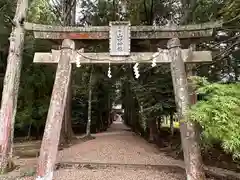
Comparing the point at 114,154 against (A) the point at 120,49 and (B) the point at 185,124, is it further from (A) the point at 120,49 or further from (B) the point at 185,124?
(A) the point at 120,49

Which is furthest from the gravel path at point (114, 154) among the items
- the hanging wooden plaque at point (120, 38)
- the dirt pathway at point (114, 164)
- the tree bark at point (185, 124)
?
the hanging wooden plaque at point (120, 38)

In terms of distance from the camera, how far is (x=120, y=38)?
513 cm

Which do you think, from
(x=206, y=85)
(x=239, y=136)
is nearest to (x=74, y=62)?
(x=206, y=85)

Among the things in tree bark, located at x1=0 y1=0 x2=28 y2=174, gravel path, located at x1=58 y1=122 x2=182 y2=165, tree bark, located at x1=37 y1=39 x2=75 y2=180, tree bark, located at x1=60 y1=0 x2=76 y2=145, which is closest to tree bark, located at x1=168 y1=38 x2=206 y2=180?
gravel path, located at x1=58 y1=122 x2=182 y2=165

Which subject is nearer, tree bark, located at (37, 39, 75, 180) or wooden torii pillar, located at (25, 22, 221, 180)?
tree bark, located at (37, 39, 75, 180)

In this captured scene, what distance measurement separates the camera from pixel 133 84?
8.79 m

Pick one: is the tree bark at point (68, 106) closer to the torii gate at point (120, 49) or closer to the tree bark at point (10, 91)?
the tree bark at point (10, 91)

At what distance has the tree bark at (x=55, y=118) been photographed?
4359 millimetres

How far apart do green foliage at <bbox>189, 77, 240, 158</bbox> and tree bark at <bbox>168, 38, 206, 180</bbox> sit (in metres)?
0.46

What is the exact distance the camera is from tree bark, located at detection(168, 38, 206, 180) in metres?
4.29

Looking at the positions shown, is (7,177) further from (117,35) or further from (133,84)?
(133,84)

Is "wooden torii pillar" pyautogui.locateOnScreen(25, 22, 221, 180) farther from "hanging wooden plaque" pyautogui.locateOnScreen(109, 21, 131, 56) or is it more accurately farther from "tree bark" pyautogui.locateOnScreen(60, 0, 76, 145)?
"tree bark" pyautogui.locateOnScreen(60, 0, 76, 145)

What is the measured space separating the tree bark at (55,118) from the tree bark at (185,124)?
2.38 meters

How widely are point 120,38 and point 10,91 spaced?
3359 millimetres
